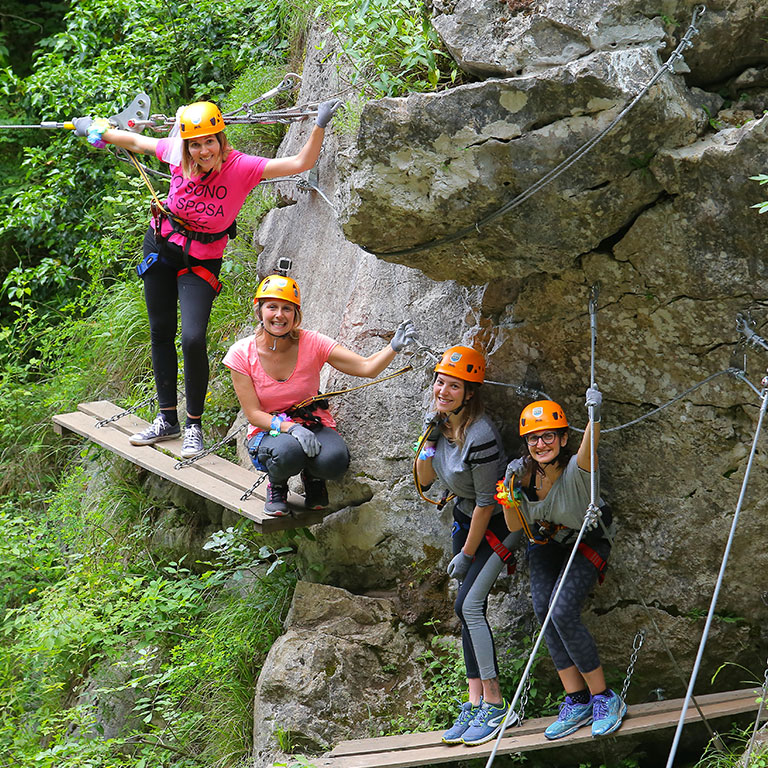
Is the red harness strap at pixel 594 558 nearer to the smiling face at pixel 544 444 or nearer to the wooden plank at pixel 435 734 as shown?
the smiling face at pixel 544 444

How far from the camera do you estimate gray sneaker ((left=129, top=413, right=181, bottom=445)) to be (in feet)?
18.8

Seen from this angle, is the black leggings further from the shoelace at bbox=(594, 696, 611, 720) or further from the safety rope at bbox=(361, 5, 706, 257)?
the shoelace at bbox=(594, 696, 611, 720)

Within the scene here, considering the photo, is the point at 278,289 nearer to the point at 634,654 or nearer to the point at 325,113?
the point at 325,113

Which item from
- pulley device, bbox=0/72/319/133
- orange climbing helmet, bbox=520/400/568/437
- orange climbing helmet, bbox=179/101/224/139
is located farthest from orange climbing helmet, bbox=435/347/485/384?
pulley device, bbox=0/72/319/133

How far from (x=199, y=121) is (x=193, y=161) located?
0.76 ft

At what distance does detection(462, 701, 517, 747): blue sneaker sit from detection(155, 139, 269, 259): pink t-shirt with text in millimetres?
2740

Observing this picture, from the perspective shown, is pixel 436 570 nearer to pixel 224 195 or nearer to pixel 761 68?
pixel 224 195

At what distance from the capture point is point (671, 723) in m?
3.95

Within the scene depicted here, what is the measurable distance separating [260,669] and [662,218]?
3.13m

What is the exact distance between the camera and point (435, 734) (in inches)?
174

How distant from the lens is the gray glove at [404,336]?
449 centimetres

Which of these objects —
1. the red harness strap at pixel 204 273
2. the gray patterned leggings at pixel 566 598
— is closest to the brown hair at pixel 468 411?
the gray patterned leggings at pixel 566 598

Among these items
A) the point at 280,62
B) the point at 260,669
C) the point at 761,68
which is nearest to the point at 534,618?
the point at 260,669

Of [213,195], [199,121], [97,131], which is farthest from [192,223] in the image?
[97,131]
